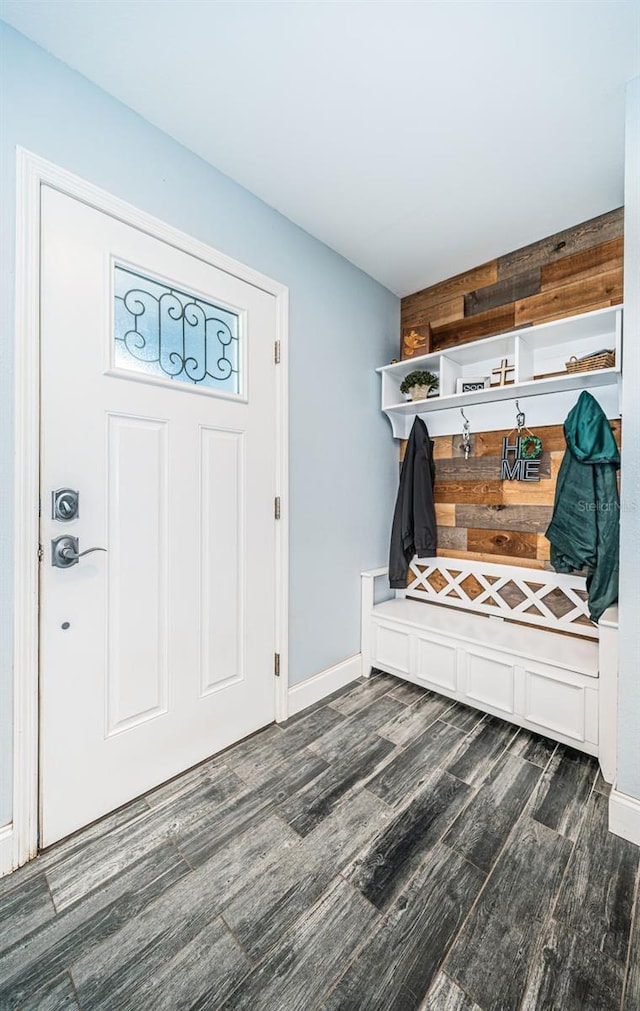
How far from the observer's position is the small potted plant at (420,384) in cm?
256

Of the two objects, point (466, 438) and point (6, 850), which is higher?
point (466, 438)

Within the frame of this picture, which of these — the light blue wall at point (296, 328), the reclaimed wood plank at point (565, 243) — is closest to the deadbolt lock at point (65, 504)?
the light blue wall at point (296, 328)

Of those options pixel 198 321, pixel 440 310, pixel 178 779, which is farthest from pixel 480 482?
pixel 178 779

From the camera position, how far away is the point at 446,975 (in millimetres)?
1011

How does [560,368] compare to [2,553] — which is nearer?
[2,553]

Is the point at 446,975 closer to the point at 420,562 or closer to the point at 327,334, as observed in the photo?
the point at 420,562

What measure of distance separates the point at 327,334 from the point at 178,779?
2.31 meters

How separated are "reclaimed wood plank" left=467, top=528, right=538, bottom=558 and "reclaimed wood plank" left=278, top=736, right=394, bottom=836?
4.16 feet

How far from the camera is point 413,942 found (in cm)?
108

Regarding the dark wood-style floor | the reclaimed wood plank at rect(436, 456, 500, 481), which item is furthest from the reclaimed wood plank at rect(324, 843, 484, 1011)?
the reclaimed wood plank at rect(436, 456, 500, 481)

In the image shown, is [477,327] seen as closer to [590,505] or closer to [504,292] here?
[504,292]

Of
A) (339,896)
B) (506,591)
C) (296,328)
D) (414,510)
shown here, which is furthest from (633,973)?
(296,328)

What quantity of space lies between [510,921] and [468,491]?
6.50ft

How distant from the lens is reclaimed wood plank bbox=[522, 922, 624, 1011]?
3.14 feet
